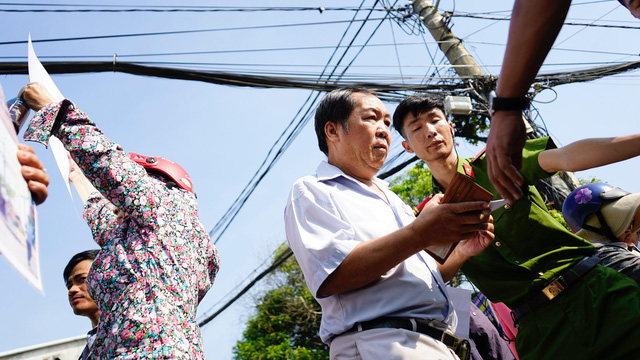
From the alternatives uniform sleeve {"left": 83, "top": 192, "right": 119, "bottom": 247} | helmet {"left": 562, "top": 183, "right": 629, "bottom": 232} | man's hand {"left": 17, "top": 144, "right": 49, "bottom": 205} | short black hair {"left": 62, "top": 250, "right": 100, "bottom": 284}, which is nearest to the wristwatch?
man's hand {"left": 17, "top": 144, "right": 49, "bottom": 205}

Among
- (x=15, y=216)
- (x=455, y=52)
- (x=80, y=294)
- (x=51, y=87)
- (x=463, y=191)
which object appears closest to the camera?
(x=15, y=216)

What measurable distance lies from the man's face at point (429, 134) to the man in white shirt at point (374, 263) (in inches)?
30.8

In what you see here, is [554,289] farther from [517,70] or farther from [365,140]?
[517,70]

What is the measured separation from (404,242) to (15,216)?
1078 millimetres

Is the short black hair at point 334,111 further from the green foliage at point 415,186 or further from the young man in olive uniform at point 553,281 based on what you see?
the green foliage at point 415,186

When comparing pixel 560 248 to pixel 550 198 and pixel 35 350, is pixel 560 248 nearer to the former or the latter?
pixel 550 198

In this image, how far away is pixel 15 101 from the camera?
5.66ft

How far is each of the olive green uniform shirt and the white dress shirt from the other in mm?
510

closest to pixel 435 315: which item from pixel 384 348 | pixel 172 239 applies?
pixel 384 348

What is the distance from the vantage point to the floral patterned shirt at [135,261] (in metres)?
1.77

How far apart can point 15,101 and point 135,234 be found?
0.60 meters

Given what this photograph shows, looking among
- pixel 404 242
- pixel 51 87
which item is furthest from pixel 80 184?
pixel 404 242

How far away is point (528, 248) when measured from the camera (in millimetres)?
2492

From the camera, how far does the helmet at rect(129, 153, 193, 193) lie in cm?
239
